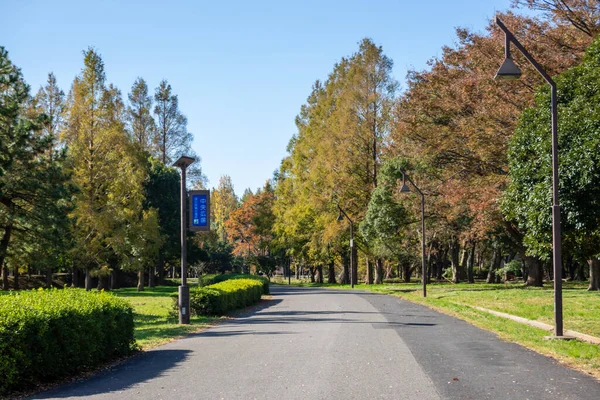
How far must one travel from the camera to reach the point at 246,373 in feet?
30.1

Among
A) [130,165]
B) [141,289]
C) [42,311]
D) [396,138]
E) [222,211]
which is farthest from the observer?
[222,211]

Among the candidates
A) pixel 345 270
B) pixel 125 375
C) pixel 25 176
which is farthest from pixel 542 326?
pixel 345 270

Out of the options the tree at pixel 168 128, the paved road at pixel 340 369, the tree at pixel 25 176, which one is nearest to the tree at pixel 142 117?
the tree at pixel 168 128

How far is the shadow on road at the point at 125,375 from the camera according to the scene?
26.3 feet

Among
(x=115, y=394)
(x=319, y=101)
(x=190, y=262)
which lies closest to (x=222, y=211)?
(x=190, y=262)

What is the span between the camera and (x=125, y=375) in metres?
9.30

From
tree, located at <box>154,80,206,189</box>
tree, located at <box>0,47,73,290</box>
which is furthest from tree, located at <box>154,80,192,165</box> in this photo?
tree, located at <box>0,47,73,290</box>

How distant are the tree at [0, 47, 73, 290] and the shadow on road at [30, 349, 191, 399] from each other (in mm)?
14284

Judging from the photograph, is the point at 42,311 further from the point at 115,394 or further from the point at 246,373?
the point at 246,373

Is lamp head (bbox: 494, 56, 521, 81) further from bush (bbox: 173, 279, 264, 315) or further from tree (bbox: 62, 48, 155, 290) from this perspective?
tree (bbox: 62, 48, 155, 290)

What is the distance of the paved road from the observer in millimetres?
7719

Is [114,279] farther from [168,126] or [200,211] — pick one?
[200,211]

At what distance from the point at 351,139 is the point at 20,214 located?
27.8 meters

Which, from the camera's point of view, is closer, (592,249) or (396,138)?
(592,249)
